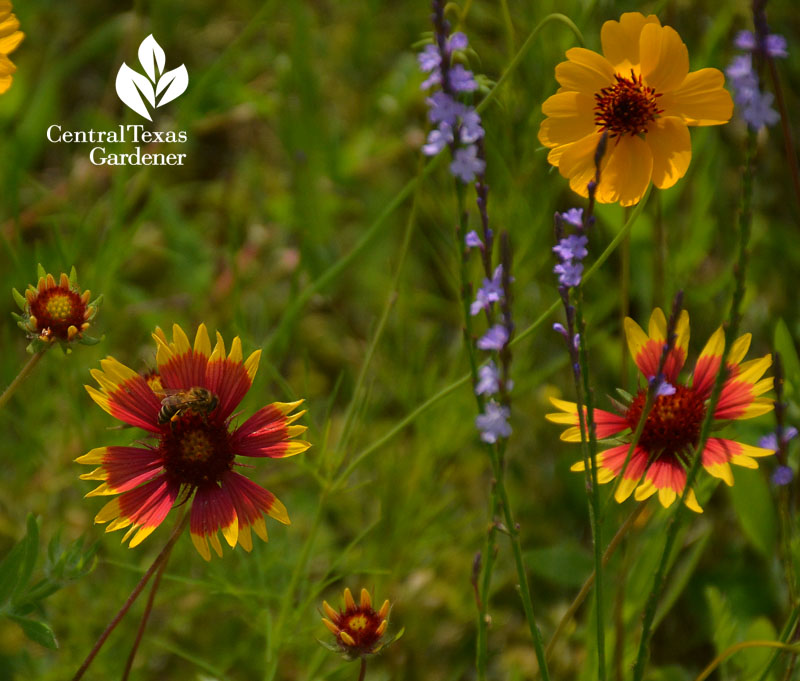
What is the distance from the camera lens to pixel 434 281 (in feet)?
6.09

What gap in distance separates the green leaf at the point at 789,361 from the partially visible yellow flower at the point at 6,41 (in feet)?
2.86

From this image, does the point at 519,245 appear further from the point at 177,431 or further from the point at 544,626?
the point at 177,431

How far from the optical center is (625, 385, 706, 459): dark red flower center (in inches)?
35.0

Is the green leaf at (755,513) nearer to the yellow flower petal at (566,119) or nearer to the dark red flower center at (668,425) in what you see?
the dark red flower center at (668,425)

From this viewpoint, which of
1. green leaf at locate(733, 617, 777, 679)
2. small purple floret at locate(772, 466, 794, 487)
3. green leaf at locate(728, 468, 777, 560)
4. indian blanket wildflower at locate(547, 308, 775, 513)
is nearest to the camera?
small purple floret at locate(772, 466, 794, 487)

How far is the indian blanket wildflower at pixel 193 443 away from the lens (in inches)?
33.9

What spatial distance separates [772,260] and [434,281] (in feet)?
2.13

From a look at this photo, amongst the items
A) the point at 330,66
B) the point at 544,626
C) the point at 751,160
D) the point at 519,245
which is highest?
the point at 330,66

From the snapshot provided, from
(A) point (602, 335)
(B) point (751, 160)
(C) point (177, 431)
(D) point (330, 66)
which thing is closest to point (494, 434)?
(B) point (751, 160)

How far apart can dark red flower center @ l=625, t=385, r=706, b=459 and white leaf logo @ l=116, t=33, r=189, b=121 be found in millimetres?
1149

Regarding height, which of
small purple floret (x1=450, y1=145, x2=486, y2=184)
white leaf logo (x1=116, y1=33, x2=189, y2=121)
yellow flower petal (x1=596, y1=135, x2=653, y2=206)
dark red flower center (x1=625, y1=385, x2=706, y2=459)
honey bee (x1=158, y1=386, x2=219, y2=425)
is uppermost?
white leaf logo (x1=116, y1=33, x2=189, y2=121)

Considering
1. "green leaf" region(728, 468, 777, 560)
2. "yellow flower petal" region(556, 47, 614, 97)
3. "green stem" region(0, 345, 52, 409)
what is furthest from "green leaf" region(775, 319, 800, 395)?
"green stem" region(0, 345, 52, 409)

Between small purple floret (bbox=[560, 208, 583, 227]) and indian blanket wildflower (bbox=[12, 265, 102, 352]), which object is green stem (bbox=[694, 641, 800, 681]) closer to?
small purple floret (bbox=[560, 208, 583, 227])

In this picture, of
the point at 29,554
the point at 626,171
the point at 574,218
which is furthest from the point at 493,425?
the point at 29,554
